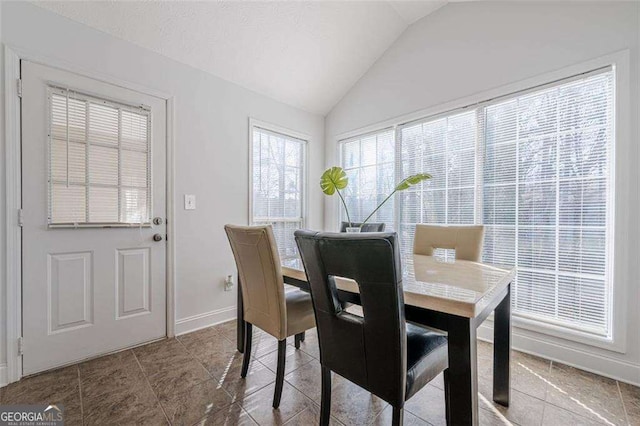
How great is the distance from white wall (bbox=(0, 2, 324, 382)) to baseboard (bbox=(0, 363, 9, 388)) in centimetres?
98

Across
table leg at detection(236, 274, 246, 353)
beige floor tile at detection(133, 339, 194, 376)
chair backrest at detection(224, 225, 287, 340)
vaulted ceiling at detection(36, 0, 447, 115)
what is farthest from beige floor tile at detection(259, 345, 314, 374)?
vaulted ceiling at detection(36, 0, 447, 115)

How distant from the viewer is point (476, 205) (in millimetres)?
2408

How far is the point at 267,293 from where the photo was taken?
1.47 meters

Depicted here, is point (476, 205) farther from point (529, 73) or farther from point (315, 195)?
point (315, 195)

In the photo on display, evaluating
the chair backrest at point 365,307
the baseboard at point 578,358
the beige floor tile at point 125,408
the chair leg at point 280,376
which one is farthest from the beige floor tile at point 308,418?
the baseboard at point 578,358

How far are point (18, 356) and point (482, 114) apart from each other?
3.88 meters

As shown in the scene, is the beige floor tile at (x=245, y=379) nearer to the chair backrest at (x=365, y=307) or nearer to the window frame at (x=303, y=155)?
the chair backrest at (x=365, y=307)

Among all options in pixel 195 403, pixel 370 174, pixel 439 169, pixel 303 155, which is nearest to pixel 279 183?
pixel 303 155

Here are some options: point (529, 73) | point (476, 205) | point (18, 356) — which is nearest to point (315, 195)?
point (476, 205)

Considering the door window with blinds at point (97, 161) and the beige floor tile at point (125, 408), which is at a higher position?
the door window with blinds at point (97, 161)

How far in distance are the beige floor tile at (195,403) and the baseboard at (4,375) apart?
3.31ft

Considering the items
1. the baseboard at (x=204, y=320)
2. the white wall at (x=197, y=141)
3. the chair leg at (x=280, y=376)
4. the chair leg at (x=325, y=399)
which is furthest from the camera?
the baseboard at (x=204, y=320)

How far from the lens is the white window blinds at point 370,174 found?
10.2 feet

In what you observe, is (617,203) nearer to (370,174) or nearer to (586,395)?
(586,395)
